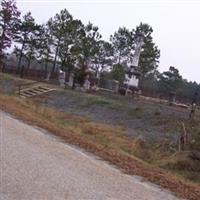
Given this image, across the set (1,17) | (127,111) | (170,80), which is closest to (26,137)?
(127,111)

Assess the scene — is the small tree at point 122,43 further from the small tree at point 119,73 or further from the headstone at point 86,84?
the headstone at point 86,84

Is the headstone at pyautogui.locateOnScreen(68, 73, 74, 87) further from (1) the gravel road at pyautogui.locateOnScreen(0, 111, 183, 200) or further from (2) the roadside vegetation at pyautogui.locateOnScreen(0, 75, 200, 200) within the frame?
(1) the gravel road at pyautogui.locateOnScreen(0, 111, 183, 200)

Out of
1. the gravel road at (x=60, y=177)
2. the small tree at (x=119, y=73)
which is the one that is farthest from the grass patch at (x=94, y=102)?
the small tree at (x=119, y=73)

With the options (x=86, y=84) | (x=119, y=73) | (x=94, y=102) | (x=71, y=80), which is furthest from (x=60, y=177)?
(x=119, y=73)

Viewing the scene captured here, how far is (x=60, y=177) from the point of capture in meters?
9.89

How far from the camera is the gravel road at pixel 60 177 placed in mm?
8516

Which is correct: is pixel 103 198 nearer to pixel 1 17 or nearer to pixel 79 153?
pixel 79 153

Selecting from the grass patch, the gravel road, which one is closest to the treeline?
the grass patch

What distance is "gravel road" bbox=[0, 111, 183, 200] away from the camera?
8.52 metres

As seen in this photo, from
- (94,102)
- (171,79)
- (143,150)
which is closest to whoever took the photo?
(143,150)

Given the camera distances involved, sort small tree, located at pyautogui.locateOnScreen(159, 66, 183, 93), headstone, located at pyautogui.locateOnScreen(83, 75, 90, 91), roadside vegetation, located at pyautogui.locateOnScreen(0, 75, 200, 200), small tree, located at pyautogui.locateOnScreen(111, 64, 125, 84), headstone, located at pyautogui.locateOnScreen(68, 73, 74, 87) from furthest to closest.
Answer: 1. small tree, located at pyautogui.locateOnScreen(159, 66, 183, 93)
2. small tree, located at pyautogui.locateOnScreen(111, 64, 125, 84)
3. headstone, located at pyautogui.locateOnScreen(68, 73, 74, 87)
4. headstone, located at pyautogui.locateOnScreen(83, 75, 90, 91)
5. roadside vegetation, located at pyautogui.locateOnScreen(0, 75, 200, 200)

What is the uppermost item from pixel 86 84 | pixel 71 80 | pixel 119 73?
pixel 119 73

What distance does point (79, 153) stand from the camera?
13602mm

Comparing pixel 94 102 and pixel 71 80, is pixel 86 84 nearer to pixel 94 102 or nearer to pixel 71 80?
pixel 71 80
